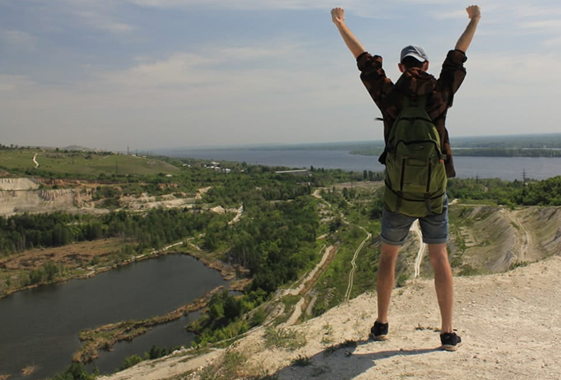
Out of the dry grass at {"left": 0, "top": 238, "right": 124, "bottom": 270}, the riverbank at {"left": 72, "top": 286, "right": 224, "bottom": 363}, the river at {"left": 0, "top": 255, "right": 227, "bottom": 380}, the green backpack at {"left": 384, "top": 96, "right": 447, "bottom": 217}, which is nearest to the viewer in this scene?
the green backpack at {"left": 384, "top": 96, "right": 447, "bottom": 217}

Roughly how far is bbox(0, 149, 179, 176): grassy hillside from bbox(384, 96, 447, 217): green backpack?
6582 cm

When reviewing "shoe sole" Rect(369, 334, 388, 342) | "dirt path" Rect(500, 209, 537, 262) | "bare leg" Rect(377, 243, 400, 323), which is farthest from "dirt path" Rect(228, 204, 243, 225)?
"bare leg" Rect(377, 243, 400, 323)

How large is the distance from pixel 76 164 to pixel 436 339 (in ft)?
257

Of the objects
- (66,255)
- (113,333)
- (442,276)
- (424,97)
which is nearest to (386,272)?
(442,276)

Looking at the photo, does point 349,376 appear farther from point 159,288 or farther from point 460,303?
point 159,288

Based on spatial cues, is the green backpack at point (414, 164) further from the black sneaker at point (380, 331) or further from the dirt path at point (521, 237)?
the dirt path at point (521, 237)

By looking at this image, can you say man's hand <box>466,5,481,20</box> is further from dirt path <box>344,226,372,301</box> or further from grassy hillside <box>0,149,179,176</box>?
grassy hillside <box>0,149,179,176</box>

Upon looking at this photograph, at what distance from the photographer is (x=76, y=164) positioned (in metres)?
72.5

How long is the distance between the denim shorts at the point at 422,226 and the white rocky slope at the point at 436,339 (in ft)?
2.80

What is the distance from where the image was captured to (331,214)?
156 ft

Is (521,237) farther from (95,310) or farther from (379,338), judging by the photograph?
(95,310)

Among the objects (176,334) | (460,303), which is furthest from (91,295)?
(460,303)

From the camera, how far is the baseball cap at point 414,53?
2811mm

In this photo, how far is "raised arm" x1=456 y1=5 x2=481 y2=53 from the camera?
114 inches
